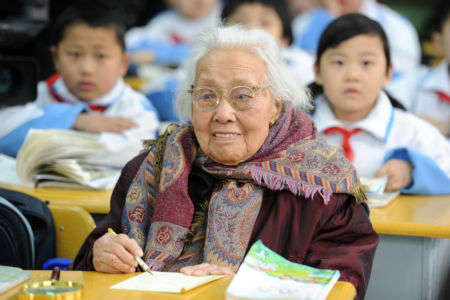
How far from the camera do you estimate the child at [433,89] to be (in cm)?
378

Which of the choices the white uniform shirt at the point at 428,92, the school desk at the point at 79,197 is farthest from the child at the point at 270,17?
the school desk at the point at 79,197

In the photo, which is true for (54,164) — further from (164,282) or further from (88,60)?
(164,282)

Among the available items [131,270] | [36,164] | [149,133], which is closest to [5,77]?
[36,164]

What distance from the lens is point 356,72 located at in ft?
9.11

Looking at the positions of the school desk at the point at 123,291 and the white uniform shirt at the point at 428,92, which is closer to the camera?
the school desk at the point at 123,291

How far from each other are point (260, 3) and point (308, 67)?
51cm

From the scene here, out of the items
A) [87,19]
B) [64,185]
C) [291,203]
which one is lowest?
[64,185]

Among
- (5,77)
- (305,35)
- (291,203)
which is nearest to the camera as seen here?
(291,203)

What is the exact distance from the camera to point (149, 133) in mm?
3189

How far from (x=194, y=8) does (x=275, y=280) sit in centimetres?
441

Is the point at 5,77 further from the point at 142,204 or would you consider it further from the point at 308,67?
the point at 308,67

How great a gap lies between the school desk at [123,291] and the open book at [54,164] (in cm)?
97

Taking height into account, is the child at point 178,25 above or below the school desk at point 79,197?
above

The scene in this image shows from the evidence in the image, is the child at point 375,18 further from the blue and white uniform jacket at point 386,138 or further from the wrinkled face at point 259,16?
the blue and white uniform jacket at point 386,138
